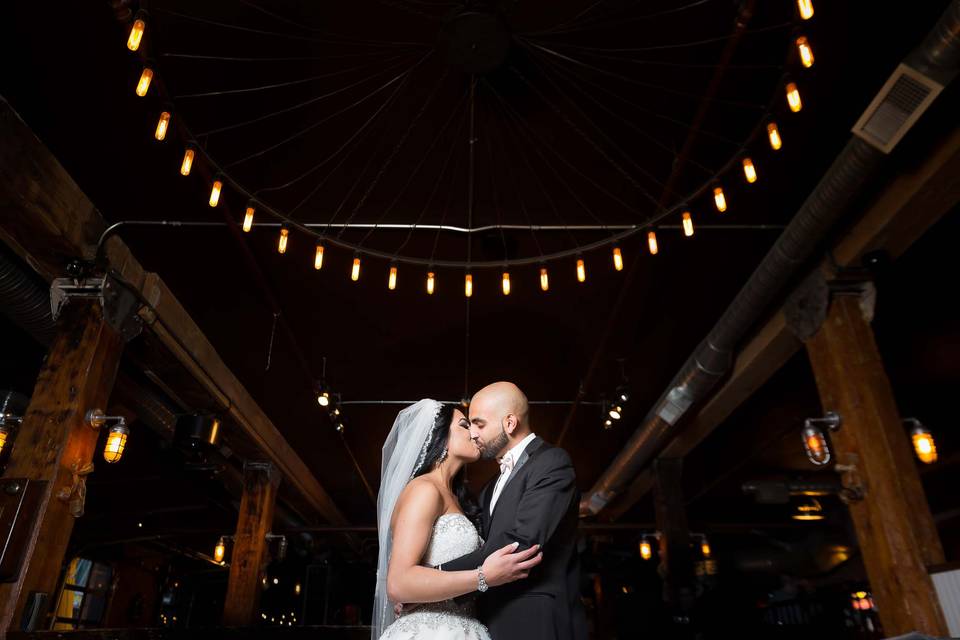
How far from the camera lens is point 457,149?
14.7 ft

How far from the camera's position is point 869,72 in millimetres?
3953

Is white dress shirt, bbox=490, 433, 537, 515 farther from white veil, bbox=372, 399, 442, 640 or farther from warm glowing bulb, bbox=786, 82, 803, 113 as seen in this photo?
warm glowing bulb, bbox=786, 82, 803, 113

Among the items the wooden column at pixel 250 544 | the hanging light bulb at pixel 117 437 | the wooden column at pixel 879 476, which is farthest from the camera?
the wooden column at pixel 250 544

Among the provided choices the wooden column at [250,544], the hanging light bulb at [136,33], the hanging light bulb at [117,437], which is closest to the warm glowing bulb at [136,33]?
the hanging light bulb at [136,33]

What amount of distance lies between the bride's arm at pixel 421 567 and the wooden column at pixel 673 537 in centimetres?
739

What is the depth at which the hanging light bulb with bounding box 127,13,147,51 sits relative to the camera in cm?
280

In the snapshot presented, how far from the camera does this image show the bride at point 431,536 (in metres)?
2.09

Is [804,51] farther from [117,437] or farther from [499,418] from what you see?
[117,437]

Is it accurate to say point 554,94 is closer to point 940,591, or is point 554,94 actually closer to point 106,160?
point 106,160

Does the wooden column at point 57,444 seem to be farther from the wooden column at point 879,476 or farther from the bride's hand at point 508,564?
the wooden column at point 879,476

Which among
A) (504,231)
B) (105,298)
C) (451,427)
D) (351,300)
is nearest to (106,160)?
(105,298)

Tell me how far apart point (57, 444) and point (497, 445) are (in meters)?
3.48

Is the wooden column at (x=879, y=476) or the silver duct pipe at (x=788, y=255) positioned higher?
the silver duct pipe at (x=788, y=255)

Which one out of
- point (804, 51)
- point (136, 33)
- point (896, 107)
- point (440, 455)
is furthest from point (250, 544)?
Answer: point (896, 107)
